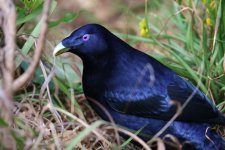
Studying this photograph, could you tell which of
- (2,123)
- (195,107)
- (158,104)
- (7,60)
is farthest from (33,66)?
(195,107)

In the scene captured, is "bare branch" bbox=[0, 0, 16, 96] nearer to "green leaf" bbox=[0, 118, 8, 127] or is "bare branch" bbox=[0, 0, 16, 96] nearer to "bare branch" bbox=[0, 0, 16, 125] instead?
"bare branch" bbox=[0, 0, 16, 125]

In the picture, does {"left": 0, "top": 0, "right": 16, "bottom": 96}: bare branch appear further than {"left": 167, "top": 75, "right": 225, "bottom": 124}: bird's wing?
No

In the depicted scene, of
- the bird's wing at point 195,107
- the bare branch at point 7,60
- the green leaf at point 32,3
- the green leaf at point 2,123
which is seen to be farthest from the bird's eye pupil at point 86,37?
the green leaf at point 2,123

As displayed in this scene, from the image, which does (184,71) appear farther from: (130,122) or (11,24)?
(11,24)

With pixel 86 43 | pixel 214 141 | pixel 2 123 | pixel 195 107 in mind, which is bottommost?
pixel 214 141

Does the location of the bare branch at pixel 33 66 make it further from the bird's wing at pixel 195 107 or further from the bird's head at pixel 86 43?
the bird's wing at pixel 195 107

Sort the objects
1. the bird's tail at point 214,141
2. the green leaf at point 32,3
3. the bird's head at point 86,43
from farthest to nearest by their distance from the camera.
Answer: the green leaf at point 32,3 → the bird's tail at point 214,141 → the bird's head at point 86,43

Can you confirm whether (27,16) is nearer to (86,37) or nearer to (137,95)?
(86,37)

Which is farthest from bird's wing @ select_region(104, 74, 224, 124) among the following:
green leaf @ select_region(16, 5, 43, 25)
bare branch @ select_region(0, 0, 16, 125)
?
bare branch @ select_region(0, 0, 16, 125)

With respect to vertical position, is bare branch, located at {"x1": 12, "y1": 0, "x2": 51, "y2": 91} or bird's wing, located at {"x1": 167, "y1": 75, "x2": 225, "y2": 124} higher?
bare branch, located at {"x1": 12, "y1": 0, "x2": 51, "y2": 91}
